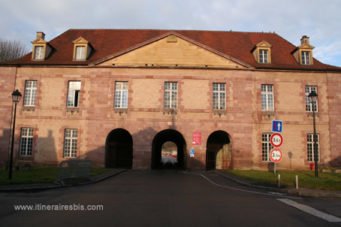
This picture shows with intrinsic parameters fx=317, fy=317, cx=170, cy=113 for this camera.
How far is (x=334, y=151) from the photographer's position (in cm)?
2750

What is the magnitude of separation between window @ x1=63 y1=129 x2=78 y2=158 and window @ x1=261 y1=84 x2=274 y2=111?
1683 cm

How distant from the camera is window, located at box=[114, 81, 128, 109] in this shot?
2794 cm

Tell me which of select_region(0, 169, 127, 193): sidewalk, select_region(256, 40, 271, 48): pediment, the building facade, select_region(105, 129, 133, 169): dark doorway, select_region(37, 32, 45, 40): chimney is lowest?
select_region(0, 169, 127, 193): sidewalk

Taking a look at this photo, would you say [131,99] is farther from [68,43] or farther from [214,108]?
→ [68,43]

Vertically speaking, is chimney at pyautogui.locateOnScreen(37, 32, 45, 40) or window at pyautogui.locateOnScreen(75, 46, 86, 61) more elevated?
chimney at pyautogui.locateOnScreen(37, 32, 45, 40)

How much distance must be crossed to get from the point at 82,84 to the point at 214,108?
39.1ft

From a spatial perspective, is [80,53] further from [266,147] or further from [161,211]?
[161,211]

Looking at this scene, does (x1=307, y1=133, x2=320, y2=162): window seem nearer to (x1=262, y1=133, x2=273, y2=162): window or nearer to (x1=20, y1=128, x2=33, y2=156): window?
(x1=262, y1=133, x2=273, y2=162): window

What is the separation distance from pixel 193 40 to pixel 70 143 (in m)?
14.1

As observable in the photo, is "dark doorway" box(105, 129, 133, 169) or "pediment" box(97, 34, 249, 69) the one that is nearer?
"pediment" box(97, 34, 249, 69)

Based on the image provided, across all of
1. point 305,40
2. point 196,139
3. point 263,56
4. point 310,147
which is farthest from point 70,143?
point 305,40

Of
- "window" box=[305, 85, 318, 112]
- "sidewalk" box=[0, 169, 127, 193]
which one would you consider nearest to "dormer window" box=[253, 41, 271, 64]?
"window" box=[305, 85, 318, 112]

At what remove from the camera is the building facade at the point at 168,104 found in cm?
2741

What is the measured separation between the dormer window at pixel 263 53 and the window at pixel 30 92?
67.0 ft
